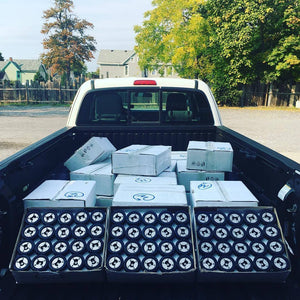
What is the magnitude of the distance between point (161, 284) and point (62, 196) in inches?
38.1

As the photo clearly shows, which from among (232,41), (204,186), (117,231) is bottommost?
(117,231)

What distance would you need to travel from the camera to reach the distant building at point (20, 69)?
78.2 m

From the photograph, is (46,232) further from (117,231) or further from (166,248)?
(166,248)

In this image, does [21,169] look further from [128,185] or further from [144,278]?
[144,278]

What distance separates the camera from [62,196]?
227cm

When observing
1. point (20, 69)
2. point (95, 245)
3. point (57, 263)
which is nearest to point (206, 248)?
point (95, 245)

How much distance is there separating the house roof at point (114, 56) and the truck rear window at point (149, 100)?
66.6 m

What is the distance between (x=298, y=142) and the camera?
1195 centimetres

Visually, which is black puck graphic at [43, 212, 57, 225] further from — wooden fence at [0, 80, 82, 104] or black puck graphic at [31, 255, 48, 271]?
wooden fence at [0, 80, 82, 104]

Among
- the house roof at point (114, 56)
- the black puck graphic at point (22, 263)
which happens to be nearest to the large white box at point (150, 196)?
the black puck graphic at point (22, 263)

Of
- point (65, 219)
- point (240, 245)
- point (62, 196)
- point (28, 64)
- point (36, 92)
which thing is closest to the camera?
point (240, 245)

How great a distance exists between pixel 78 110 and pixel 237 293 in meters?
3.11

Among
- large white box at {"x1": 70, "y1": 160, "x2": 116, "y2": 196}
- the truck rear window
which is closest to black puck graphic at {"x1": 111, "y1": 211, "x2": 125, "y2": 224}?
large white box at {"x1": 70, "y1": 160, "x2": 116, "y2": 196}

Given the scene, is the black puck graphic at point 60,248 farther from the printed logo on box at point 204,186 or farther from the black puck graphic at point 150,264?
the printed logo on box at point 204,186
